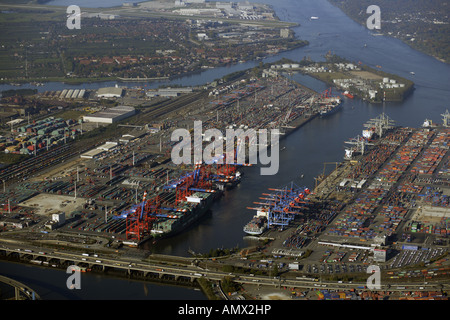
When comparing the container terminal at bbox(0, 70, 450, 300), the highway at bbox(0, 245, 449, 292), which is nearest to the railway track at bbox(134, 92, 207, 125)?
the container terminal at bbox(0, 70, 450, 300)

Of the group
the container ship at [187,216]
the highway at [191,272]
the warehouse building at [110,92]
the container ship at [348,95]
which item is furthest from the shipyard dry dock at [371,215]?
the warehouse building at [110,92]

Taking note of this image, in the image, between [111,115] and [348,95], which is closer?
[111,115]

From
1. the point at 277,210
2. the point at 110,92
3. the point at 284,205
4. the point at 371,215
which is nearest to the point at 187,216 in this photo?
the point at 277,210

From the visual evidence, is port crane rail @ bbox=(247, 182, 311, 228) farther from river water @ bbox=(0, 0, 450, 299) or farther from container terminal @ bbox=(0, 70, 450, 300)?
river water @ bbox=(0, 0, 450, 299)

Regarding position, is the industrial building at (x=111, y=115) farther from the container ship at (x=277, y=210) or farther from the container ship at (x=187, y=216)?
the container ship at (x=277, y=210)

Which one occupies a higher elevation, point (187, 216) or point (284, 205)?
point (284, 205)

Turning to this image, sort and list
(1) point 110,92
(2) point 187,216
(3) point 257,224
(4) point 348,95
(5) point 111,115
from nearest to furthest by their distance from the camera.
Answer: (3) point 257,224
(2) point 187,216
(5) point 111,115
(1) point 110,92
(4) point 348,95

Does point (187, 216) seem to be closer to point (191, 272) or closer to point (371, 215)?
point (191, 272)

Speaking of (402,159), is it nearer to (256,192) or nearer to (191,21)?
(256,192)
